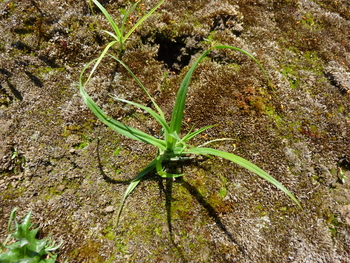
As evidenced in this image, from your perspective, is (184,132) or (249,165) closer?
(249,165)

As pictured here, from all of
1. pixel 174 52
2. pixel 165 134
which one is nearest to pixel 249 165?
pixel 165 134

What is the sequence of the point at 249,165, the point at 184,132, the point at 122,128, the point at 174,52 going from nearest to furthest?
the point at 249,165
the point at 122,128
the point at 184,132
the point at 174,52

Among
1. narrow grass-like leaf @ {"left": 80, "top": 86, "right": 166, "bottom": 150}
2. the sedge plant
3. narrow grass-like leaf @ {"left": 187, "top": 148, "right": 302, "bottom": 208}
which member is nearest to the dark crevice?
the sedge plant

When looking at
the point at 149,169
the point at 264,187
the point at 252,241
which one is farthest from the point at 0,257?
the point at 264,187

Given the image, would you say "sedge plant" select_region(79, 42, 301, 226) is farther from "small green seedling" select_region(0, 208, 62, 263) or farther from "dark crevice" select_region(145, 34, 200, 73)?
"dark crevice" select_region(145, 34, 200, 73)

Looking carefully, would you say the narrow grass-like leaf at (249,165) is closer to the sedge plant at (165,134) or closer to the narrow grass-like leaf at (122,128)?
the sedge plant at (165,134)

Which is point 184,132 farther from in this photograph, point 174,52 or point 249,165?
point 174,52

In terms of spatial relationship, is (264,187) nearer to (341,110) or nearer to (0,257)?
(341,110)

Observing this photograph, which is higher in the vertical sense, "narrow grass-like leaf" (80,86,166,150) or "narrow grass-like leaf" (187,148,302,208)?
"narrow grass-like leaf" (187,148,302,208)
